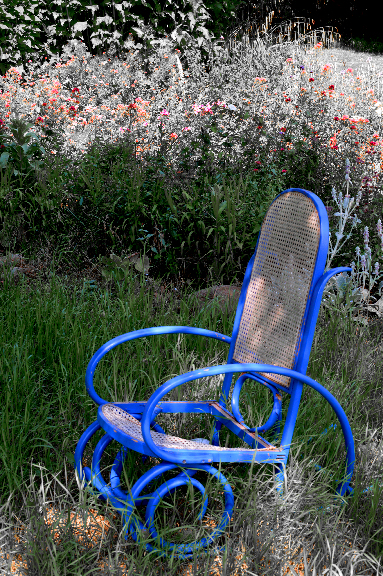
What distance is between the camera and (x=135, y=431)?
1.74 metres

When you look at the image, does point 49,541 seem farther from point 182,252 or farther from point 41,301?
point 182,252

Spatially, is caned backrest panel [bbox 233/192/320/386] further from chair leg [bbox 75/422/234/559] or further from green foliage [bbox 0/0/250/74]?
green foliage [bbox 0/0/250/74]

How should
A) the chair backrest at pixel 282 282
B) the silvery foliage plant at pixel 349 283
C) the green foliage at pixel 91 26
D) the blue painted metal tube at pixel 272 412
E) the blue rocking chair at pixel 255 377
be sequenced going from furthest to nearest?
the green foliage at pixel 91 26 → the silvery foliage plant at pixel 349 283 → the blue painted metal tube at pixel 272 412 → the chair backrest at pixel 282 282 → the blue rocking chair at pixel 255 377

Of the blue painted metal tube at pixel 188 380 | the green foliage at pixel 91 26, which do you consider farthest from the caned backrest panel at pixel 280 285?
the green foliage at pixel 91 26

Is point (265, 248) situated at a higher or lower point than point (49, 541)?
higher

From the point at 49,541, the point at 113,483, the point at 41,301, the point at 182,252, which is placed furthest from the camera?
the point at 182,252

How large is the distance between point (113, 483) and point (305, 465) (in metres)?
0.71

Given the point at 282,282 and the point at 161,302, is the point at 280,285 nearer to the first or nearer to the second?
the point at 282,282

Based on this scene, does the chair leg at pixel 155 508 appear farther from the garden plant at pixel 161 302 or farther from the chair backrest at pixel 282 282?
the chair backrest at pixel 282 282

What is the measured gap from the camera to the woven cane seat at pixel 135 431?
168cm

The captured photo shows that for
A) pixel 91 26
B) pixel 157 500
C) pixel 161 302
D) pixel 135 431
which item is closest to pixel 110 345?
pixel 135 431

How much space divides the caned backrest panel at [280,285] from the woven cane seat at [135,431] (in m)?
0.36

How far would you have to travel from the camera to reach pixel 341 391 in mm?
2502

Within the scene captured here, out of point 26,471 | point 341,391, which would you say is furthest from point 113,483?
point 341,391
